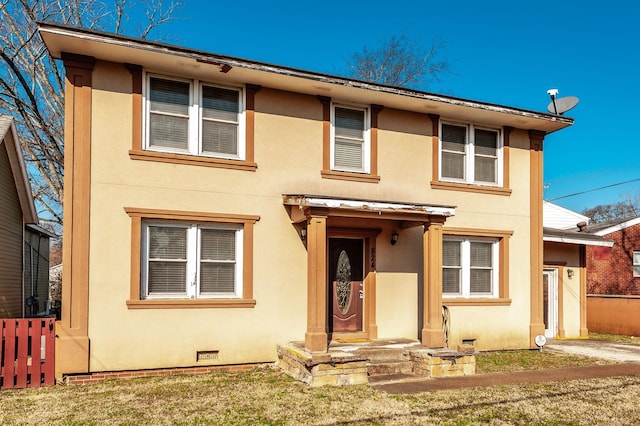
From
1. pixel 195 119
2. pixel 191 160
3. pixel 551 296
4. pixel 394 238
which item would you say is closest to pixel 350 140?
pixel 394 238

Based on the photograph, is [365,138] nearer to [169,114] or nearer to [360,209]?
[360,209]

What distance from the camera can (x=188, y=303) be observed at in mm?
9422

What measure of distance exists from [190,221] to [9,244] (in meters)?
7.58

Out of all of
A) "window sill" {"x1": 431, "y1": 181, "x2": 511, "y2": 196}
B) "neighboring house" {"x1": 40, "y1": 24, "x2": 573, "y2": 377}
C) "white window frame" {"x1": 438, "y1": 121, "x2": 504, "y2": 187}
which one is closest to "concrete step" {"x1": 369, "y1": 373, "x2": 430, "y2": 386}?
"neighboring house" {"x1": 40, "y1": 24, "x2": 573, "y2": 377}

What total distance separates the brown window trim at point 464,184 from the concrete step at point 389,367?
403 cm

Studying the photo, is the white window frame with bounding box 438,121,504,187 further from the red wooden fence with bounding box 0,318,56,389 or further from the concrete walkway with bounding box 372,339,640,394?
the red wooden fence with bounding box 0,318,56,389

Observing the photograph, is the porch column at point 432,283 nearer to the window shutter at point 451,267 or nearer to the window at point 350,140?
the window shutter at point 451,267

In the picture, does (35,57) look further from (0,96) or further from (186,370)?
(186,370)

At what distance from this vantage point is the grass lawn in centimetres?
667

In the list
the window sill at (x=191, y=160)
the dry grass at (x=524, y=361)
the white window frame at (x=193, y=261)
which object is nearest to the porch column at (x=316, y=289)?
the white window frame at (x=193, y=261)

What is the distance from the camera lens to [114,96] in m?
9.23

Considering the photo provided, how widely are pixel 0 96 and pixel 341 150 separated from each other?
1487cm

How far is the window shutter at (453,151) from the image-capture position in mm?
12070

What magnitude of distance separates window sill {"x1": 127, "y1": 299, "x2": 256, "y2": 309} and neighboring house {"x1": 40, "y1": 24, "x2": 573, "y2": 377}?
19 mm
